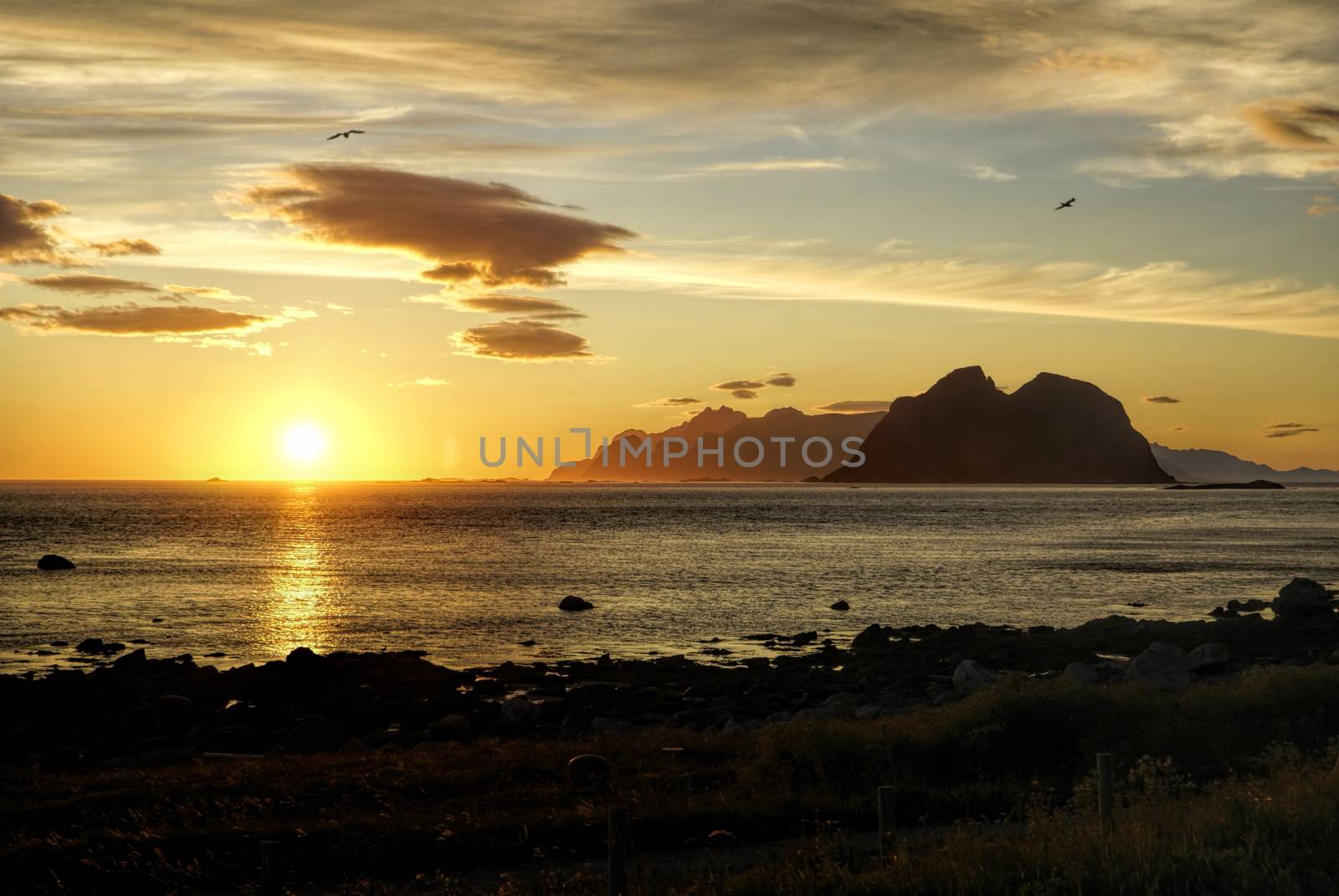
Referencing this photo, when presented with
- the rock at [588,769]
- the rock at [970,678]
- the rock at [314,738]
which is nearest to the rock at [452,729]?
the rock at [314,738]

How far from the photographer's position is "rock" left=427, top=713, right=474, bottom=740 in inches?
1107

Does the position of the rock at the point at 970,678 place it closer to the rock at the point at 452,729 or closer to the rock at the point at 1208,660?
the rock at the point at 1208,660

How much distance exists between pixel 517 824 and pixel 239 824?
425 centimetres

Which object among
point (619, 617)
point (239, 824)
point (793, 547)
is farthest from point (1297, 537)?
point (239, 824)

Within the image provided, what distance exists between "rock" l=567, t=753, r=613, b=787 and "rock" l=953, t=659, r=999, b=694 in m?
13.6

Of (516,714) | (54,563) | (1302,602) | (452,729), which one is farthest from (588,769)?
(54,563)

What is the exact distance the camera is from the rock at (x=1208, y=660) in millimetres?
29797

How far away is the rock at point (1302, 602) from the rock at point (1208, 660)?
1816 centimetres

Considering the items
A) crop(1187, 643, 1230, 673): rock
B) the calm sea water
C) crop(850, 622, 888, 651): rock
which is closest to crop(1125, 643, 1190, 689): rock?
crop(1187, 643, 1230, 673): rock

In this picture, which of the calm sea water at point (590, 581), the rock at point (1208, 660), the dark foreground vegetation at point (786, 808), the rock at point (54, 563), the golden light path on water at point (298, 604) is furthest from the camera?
the rock at point (54, 563)

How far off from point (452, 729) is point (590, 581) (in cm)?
4583

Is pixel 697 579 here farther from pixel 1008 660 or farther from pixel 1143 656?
pixel 1143 656

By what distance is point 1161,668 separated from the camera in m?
28.6

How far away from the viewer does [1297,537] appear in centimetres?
11738
